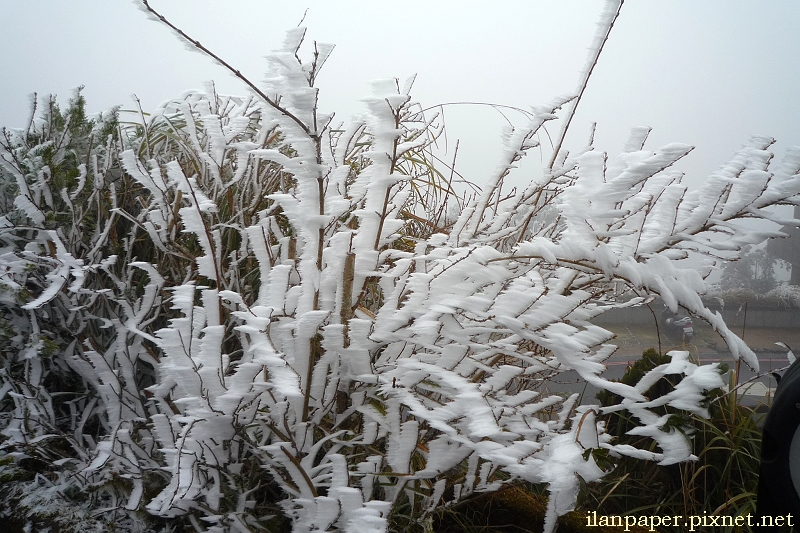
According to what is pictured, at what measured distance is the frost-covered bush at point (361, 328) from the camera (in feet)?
2.45

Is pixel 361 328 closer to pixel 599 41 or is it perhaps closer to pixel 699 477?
pixel 599 41

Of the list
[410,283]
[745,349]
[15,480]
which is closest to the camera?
[745,349]

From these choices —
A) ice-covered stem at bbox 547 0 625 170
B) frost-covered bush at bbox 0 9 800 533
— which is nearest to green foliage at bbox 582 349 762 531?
frost-covered bush at bbox 0 9 800 533

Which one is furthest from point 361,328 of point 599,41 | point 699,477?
point 699,477

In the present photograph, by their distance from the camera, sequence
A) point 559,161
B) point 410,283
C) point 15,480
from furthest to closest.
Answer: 1. point 15,480
2. point 559,161
3. point 410,283

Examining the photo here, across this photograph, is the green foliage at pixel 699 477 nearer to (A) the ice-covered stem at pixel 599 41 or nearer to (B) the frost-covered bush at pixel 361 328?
(B) the frost-covered bush at pixel 361 328

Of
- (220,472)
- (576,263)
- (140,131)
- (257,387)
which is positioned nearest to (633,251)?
(576,263)

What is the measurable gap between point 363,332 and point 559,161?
0.62 metres

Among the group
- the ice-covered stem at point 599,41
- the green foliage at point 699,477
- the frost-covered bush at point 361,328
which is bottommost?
the green foliage at point 699,477

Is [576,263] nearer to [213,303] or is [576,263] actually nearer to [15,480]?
[213,303]

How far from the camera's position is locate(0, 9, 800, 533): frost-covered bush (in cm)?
75

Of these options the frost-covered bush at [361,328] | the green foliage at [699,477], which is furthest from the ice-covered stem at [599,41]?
the green foliage at [699,477]

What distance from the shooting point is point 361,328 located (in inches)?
34.1

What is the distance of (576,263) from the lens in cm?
78
